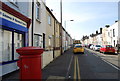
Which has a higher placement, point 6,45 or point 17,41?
point 17,41

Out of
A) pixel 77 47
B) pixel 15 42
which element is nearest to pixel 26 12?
pixel 15 42

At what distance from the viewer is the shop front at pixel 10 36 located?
765 centimetres

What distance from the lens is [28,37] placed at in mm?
11039

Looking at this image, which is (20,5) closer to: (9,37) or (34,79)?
(9,37)

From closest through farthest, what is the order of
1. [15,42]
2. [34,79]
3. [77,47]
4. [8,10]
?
[34,79]
[8,10]
[15,42]
[77,47]

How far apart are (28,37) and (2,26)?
3562 millimetres

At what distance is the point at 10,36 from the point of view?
8.97 meters

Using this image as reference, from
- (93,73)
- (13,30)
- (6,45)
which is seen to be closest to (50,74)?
(93,73)

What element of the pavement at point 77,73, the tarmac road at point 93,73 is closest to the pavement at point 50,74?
the pavement at point 77,73

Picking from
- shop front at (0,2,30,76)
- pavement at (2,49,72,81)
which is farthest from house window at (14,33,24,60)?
pavement at (2,49,72,81)

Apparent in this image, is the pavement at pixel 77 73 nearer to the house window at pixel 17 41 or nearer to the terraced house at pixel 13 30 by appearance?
the terraced house at pixel 13 30

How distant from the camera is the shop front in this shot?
7652 millimetres

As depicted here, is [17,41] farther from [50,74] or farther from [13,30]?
[50,74]

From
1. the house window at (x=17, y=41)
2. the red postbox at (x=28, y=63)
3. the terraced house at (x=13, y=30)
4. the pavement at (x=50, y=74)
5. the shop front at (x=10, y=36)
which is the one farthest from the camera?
the house window at (x=17, y=41)
